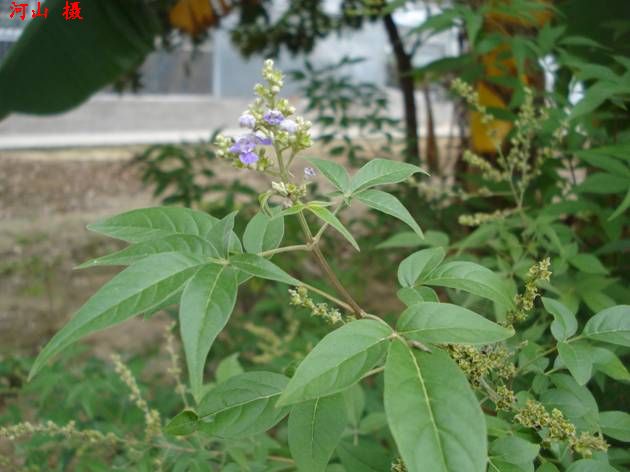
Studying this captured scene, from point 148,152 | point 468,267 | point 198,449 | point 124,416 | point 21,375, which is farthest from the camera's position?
point 148,152

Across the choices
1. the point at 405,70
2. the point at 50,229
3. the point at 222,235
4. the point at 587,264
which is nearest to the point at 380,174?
the point at 222,235

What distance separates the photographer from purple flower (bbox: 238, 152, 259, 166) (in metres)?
0.61

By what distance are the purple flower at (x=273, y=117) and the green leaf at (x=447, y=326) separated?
0.21m

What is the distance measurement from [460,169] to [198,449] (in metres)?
1.91

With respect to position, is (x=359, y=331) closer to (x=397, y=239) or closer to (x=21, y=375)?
(x=397, y=239)

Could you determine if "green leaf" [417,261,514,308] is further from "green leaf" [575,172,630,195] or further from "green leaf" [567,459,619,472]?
"green leaf" [575,172,630,195]

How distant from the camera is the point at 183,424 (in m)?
0.66

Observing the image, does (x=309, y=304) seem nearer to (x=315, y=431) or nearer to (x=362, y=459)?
(x=315, y=431)

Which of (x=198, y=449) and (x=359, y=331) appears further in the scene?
(x=198, y=449)

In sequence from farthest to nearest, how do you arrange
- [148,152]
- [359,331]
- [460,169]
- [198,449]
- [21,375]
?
[460,169]
[148,152]
[21,375]
[198,449]
[359,331]

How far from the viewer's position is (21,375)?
1712mm

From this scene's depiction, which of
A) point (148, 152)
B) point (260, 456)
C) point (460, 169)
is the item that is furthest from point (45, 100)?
point (260, 456)

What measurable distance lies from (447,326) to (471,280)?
0.40 ft

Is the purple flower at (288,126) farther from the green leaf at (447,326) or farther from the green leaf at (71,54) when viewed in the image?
the green leaf at (71,54)
